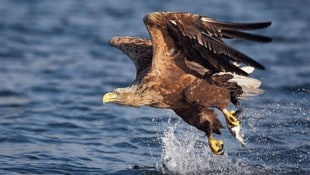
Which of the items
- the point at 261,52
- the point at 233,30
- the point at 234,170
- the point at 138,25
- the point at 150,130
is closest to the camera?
the point at 233,30

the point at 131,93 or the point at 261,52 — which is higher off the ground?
the point at 261,52

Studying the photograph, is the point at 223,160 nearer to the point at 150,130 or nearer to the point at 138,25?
the point at 150,130

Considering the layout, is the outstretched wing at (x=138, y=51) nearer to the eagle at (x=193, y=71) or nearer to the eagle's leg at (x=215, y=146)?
the eagle at (x=193, y=71)

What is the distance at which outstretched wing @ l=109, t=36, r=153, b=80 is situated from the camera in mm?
8984

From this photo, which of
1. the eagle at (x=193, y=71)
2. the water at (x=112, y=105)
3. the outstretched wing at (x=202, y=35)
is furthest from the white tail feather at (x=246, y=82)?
the water at (x=112, y=105)

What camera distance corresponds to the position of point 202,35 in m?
8.23

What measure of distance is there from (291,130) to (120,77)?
4339 millimetres

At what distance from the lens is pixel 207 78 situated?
28.6ft

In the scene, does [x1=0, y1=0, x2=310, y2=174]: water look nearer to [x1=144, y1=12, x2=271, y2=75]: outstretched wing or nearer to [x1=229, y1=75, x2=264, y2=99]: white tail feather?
[x1=229, y1=75, x2=264, y2=99]: white tail feather

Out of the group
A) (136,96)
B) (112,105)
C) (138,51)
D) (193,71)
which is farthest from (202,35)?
(112,105)

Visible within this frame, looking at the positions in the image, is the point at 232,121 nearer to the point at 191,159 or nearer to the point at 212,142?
the point at 212,142

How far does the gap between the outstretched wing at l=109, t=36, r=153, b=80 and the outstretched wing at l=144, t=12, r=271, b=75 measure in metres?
0.58

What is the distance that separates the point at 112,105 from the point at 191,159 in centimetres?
307

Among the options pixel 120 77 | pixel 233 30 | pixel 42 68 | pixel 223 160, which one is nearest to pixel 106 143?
pixel 223 160
